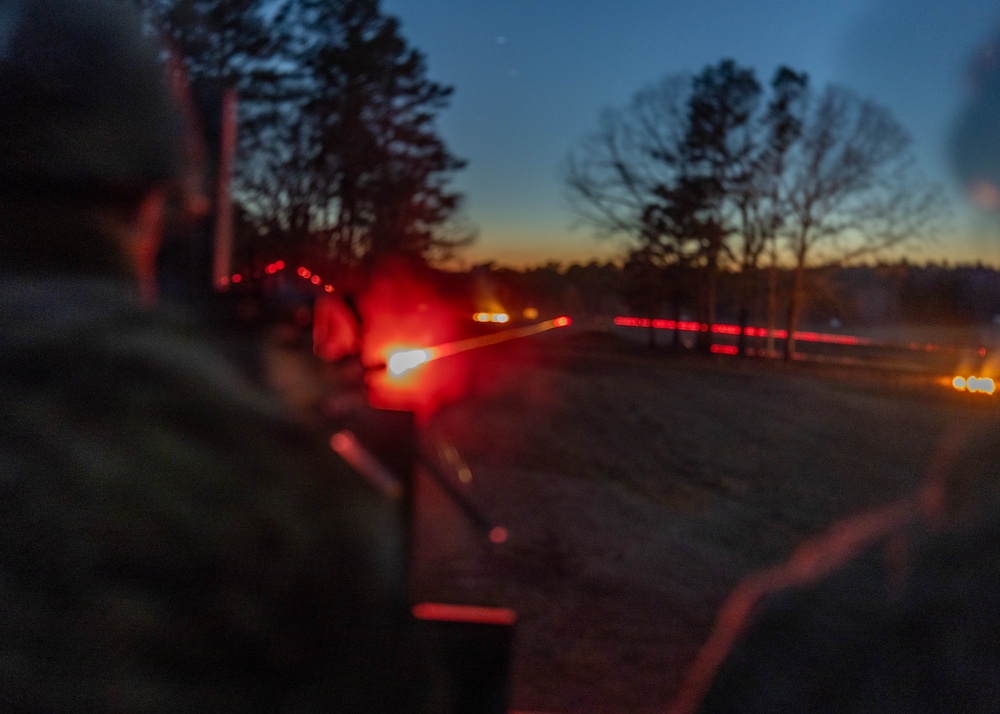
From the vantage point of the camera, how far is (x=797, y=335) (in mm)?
32156

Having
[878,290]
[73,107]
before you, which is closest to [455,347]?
[878,290]

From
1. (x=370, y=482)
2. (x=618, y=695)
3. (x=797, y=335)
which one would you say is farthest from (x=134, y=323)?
(x=797, y=335)

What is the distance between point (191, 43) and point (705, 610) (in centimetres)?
463

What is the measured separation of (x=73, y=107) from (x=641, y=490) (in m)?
8.73

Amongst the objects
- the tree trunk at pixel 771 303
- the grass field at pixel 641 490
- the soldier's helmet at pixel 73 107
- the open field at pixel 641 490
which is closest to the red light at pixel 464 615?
the soldier's helmet at pixel 73 107

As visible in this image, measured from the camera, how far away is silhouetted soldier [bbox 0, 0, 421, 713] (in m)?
1.15

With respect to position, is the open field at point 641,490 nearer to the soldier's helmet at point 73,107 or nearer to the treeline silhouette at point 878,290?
the treeline silhouette at point 878,290

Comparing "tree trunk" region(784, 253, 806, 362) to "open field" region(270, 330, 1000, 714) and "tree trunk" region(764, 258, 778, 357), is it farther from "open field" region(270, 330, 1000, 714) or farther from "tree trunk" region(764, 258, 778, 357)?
"open field" region(270, 330, 1000, 714)

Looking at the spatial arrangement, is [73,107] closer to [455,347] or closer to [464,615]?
[464,615]

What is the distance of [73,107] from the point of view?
1.60 metres

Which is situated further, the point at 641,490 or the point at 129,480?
the point at 641,490

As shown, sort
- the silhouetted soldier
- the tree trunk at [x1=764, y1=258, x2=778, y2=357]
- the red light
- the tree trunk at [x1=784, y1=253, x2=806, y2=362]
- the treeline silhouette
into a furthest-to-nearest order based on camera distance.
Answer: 1. the tree trunk at [x1=764, y1=258, x2=778, y2=357]
2. the tree trunk at [x1=784, y1=253, x2=806, y2=362]
3. the treeline silhouette
4. the red light
5. the silhouetted soldier

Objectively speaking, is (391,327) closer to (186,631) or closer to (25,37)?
(25,37)

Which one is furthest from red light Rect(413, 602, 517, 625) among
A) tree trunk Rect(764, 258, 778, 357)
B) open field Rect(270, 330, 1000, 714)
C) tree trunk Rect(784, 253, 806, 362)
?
tree trunk Rect(764, 258, 778, 357)
